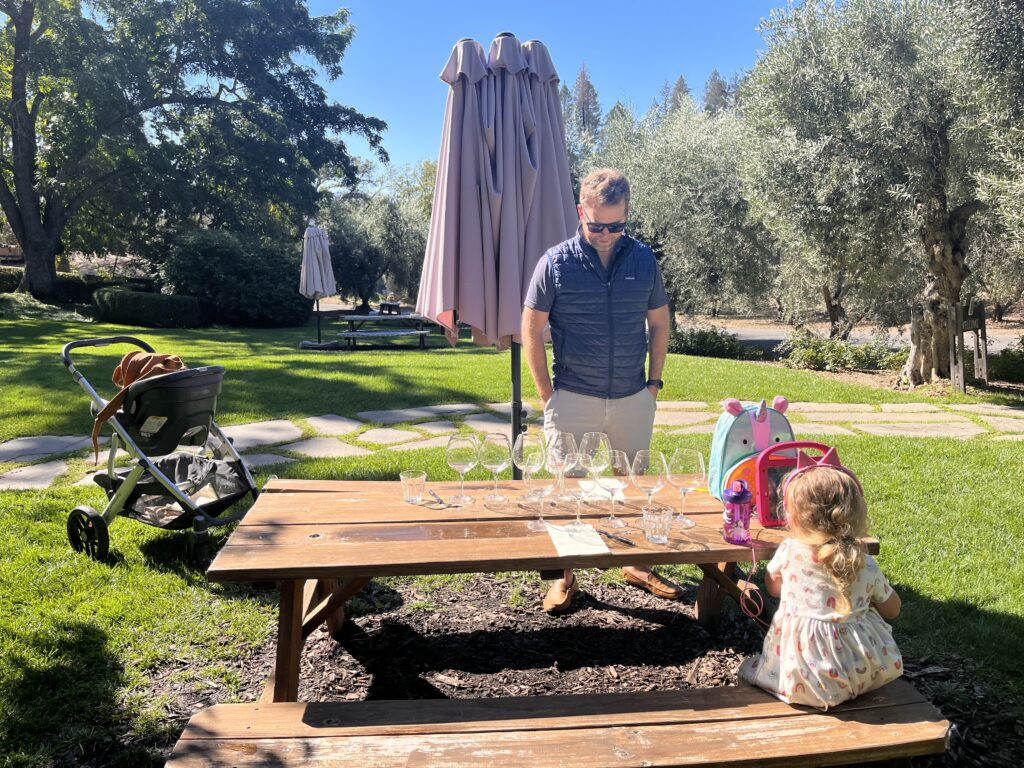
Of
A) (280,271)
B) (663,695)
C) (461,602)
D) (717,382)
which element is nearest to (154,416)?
(461,602)

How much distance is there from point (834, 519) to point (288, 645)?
1812 mm

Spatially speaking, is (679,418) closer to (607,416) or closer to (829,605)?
(607,416)

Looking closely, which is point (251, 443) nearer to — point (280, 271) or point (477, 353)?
point (477, 353)

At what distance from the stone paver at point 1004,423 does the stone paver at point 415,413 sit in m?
5.51

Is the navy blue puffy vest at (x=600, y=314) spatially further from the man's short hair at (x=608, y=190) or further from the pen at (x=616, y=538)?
the pen at (x=616, y=538)

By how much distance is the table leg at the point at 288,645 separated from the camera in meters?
2.26

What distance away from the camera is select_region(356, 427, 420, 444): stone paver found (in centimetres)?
611

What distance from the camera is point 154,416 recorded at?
3605 mm

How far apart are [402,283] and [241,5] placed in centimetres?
1198

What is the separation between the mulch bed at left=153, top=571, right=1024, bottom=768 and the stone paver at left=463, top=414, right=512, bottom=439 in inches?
117

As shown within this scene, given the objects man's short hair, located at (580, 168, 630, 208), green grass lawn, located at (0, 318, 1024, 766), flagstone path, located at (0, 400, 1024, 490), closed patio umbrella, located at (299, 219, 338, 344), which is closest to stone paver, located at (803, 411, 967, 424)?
flagstone path, located at (0, 400, 1024, 490)

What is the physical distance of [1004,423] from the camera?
7.22 metres

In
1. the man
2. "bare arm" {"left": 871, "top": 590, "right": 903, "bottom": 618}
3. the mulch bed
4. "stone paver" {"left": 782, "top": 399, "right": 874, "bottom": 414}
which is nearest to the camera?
"bare arm" {"left": 871, "top": 590, "right": 903, "bottom": 618}

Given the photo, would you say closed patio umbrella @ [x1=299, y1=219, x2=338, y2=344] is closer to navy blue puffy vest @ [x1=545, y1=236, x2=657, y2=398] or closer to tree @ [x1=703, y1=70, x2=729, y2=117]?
navy blue puffy vest @ [x1=545, y1=236, x2=657, y2=398]
